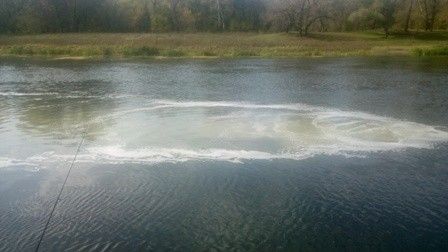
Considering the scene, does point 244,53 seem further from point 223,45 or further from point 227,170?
point 227,170

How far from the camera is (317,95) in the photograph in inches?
967

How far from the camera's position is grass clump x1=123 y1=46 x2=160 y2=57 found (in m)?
49.9

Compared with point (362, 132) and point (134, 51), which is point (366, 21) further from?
point (362, 132)

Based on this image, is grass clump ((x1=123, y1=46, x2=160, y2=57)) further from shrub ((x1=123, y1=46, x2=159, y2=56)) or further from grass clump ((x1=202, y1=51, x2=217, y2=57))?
grass clump ((x1=202, y1=51, x2=217, y2=57))

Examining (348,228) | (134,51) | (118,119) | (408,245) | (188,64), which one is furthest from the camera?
(134,51)

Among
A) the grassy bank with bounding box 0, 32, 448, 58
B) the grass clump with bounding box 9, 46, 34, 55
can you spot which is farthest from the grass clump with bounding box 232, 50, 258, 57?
the grass clump with bounding box 9, 46, 34, 55

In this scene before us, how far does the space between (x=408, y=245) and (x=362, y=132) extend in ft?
26.1

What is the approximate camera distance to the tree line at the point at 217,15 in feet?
231

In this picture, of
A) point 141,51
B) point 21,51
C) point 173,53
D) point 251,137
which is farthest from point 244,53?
point 251,137

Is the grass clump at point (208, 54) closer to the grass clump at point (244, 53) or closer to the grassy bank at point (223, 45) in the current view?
the grassy bank at point (223, 45)

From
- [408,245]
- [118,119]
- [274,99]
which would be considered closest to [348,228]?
[408,245]

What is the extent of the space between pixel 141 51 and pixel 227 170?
4002 centimetres

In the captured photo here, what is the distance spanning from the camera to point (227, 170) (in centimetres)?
1246

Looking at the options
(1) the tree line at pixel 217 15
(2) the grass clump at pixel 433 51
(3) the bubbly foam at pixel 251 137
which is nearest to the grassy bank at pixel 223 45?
(2) the grass clump at pixel 433 51
